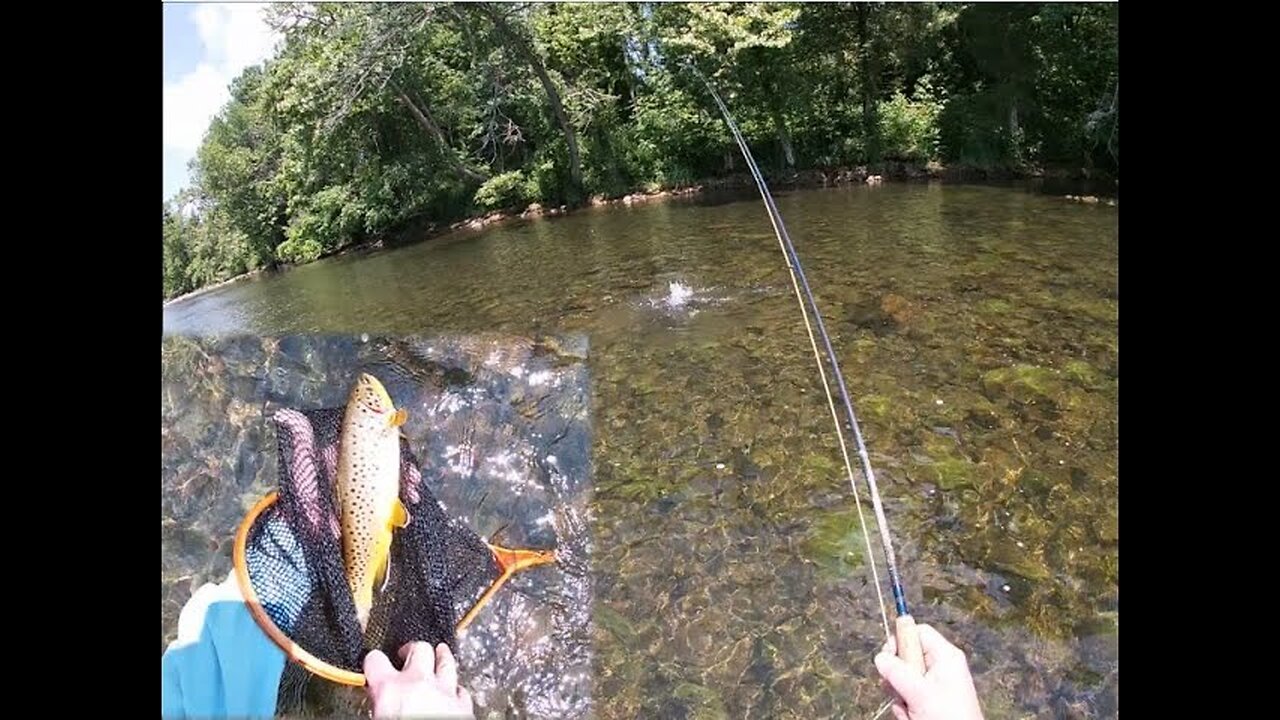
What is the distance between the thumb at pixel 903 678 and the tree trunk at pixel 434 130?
42.4 feet

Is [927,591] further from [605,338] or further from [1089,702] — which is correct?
[605,338]

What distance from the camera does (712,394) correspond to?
5406 mm

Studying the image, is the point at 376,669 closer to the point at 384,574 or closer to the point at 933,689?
the point at 384,574

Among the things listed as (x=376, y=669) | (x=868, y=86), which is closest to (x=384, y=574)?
(x=376, y=669)

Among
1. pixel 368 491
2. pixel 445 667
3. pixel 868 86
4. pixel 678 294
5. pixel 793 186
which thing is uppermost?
pixel 868 86

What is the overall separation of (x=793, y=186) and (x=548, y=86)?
17.8ft

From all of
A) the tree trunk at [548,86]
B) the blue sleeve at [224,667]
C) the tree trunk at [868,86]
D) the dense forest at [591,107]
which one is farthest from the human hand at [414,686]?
the tree trunk at [868,86]

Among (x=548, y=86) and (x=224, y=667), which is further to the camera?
(x=548, y=86)

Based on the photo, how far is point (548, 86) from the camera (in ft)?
47.3

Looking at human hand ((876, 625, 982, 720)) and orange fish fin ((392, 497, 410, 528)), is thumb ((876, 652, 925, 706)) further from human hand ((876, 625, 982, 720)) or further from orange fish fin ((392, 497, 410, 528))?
orange fish fin ((392, 497, 410, 528))

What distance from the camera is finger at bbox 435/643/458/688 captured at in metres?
2.63

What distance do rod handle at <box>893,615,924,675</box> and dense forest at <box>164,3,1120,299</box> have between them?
990 cm

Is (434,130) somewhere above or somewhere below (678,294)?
above
